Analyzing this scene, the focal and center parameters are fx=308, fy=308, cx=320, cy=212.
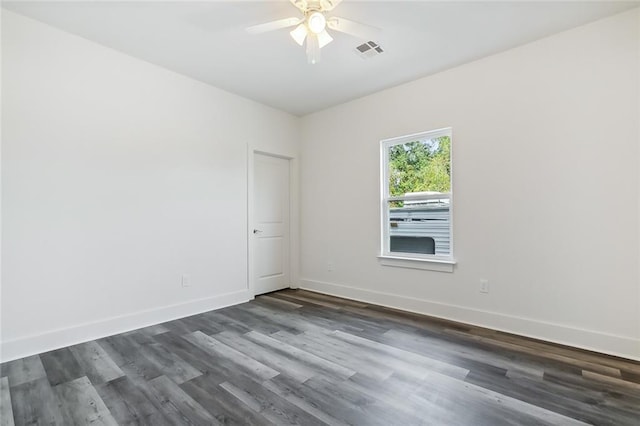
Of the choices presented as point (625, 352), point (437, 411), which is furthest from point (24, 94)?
point (625, 352)

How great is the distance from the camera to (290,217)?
4.76 metres

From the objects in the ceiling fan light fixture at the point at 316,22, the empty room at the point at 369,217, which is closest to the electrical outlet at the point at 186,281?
the empty room at the point at 369,217

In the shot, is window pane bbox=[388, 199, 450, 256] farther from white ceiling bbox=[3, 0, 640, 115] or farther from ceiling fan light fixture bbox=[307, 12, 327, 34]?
ceiling fan light fixture bbox=[307, 12, 327, 34]

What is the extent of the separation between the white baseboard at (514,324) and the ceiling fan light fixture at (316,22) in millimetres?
2846

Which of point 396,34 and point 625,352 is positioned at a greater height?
point 396,34

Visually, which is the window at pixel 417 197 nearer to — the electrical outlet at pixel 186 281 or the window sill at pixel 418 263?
the window sill at pixel 418 263

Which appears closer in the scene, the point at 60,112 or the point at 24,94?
the point at 24,94

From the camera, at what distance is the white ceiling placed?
2336 millimetres

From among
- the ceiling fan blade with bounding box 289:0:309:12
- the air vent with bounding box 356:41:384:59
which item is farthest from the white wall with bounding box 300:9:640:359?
the ceiling fan blade with bounding box 289:0:309:12

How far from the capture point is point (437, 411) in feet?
5.58

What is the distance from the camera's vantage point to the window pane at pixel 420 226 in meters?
3.39

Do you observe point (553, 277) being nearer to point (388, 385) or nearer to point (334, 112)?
point (388, 385)

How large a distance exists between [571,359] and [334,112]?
3649 millimetres

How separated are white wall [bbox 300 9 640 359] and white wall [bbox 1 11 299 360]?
2.10 meters
